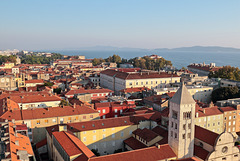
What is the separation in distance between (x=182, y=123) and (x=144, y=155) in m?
5.76

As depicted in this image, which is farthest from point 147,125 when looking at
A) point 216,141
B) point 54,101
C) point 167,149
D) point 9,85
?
point 9,85

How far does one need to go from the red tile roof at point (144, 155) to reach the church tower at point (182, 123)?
127 centimetres

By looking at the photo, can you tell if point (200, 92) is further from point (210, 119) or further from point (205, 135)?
point (205, 135)

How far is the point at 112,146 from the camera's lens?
35.5 metres

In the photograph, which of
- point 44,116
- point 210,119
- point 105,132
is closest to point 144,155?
point 105,132

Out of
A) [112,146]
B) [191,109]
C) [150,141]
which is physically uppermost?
[191,109]

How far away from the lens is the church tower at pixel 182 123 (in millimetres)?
28062

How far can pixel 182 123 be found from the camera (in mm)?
28188

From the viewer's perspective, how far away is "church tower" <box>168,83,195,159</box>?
92.1 feet

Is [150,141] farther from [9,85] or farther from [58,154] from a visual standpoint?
[9,85]

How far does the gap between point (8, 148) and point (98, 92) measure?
39894 mm

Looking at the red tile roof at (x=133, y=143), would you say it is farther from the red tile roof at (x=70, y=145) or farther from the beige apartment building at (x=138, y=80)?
the beige apartment building at (x=138, y=80)

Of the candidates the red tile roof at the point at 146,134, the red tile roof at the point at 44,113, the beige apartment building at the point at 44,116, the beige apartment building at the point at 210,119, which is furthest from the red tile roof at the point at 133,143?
the beige apartment building at the point at 210,119

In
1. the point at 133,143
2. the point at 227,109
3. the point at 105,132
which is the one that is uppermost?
the point at 227,109
